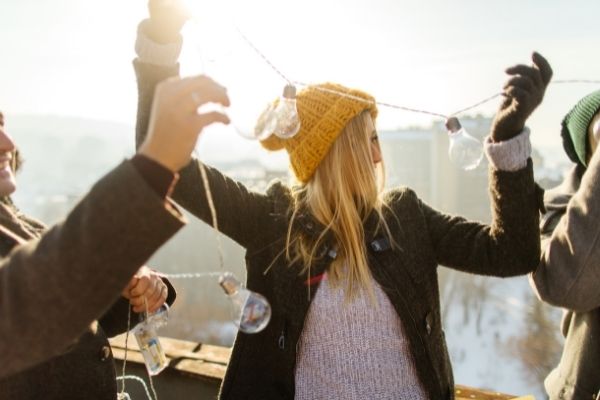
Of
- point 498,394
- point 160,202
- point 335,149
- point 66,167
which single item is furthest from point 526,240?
point 66,167

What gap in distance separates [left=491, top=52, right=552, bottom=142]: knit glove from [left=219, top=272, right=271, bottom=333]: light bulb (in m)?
0.97

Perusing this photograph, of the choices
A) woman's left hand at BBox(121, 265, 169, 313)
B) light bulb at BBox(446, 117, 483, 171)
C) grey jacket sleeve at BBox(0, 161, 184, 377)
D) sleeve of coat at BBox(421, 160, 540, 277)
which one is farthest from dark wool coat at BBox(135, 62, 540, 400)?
grey jacket sleeve at BBox(0, 161, 184, 377)

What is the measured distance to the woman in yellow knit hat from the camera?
1.51 metres

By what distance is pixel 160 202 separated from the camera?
0.70 meters

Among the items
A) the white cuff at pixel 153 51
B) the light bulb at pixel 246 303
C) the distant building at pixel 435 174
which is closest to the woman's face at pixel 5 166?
the white cuff at pixel 153 51

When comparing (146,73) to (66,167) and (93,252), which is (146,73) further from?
(66,167)

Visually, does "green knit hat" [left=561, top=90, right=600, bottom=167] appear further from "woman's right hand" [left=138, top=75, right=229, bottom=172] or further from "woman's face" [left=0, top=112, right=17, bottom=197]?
"woman's face" [left=0, top=112, right=17, bottom=197]

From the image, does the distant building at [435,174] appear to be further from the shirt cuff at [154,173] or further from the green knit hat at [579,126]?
the shirt cuff at [154,173]

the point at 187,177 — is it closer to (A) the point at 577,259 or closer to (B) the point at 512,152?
(B) the point at 512,152

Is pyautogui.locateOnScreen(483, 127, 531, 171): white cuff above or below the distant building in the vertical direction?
above

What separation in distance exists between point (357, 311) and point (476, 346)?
1959 centimetres

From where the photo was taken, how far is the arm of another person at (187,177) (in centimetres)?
141

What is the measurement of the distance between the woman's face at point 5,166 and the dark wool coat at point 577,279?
1.81m

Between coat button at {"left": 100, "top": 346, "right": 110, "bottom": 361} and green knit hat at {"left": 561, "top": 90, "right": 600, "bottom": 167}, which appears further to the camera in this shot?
green knit hat at {"left": 561, "top": 90, "right": 600, "bottom": 167}
